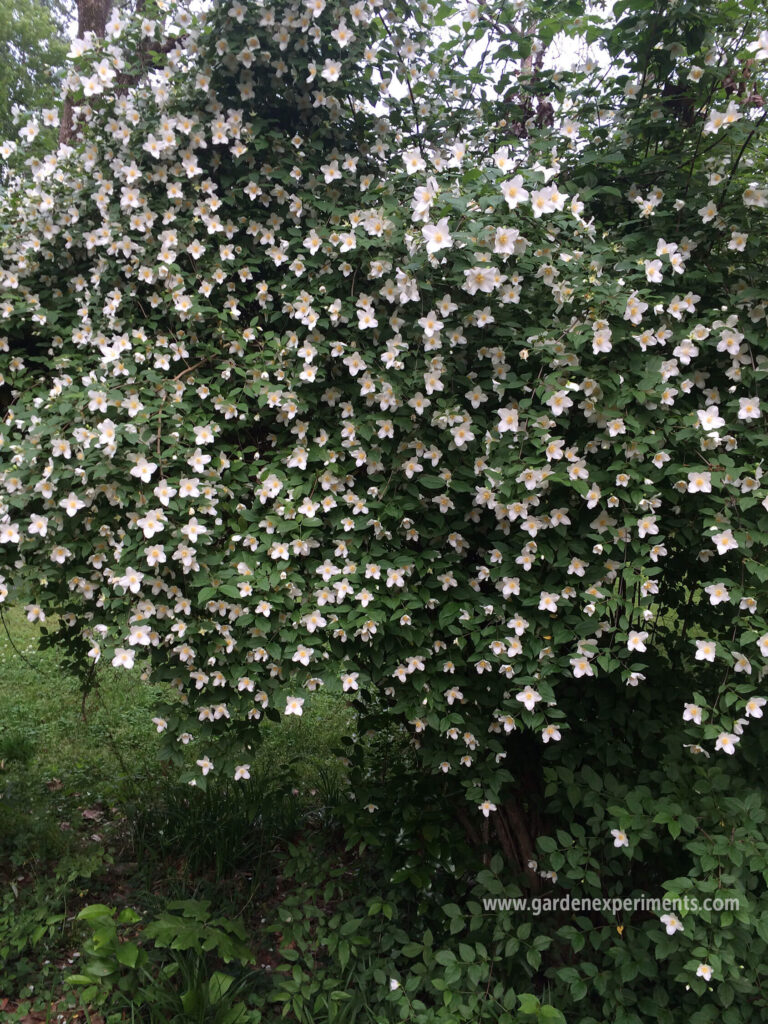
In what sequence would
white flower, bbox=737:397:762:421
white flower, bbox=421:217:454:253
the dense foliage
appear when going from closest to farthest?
white flower, bbox=421:217:454:253, white flower, bbox=737:397:762:421, the dense foliage

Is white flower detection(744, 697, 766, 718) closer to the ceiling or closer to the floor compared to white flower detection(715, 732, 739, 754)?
closer to the ceiling

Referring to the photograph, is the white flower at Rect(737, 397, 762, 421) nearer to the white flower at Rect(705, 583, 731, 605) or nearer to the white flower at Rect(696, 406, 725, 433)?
the white flower at Rect(696, 406, 725, 433)

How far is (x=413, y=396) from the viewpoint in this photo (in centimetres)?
188

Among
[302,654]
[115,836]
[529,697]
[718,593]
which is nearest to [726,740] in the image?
[718,593]

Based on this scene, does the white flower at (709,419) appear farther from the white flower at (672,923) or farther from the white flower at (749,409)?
the white flower at (672,923)

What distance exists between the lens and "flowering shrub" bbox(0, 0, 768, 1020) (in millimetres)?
1763

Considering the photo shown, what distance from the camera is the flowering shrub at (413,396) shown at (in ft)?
5.78

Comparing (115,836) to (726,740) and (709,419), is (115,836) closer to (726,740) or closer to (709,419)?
(726,740)

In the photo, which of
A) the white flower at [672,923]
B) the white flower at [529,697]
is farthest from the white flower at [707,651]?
the white flower at [672,923]

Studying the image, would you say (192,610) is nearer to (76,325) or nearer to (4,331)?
(76,325)

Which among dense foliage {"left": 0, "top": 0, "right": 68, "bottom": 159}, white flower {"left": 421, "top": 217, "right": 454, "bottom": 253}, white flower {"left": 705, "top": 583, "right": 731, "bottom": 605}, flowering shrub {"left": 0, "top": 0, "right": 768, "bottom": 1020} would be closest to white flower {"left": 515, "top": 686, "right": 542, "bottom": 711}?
flowering shrub {"left": 0, "top": 0, "right": 768, "bottom": 1020}

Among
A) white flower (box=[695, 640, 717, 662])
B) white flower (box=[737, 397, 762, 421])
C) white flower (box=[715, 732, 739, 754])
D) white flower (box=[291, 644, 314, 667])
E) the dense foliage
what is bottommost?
white flower (box=[715, 732, 739, 754])

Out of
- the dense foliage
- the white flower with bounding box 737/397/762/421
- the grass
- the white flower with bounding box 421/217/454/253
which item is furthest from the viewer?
Result: the dense foliage

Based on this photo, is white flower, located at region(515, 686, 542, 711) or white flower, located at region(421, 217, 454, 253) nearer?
white flower, located at region(421, 217, 454, 253)
